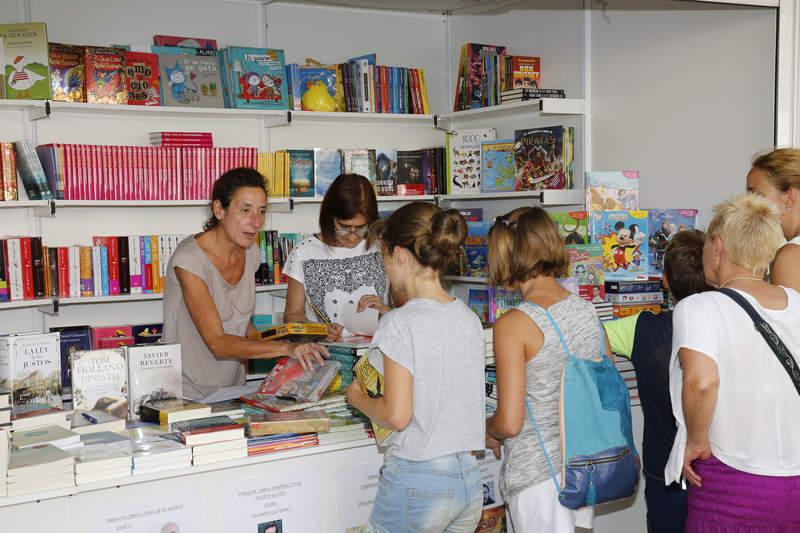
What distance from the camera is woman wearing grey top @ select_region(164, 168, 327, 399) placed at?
10.3 ft

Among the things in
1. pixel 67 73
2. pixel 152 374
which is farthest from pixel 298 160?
pixel 152 374

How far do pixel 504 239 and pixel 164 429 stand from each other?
114 cm

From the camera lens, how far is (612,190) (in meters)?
4.19

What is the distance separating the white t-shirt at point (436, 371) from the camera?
2193 millimetres

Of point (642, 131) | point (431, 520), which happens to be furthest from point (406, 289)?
point (642, 131)

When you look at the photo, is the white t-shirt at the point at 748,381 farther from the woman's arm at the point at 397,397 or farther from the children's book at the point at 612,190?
the children's book at the point at 612,190

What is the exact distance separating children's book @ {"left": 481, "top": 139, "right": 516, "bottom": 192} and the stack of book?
3.37 meters

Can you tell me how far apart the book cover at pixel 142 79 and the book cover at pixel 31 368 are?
2.33 m

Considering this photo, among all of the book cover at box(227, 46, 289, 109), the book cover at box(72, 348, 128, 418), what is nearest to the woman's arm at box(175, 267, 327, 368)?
the book cover at box(72, 348, 128, 418)

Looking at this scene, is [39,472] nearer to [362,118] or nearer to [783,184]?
[783,184]

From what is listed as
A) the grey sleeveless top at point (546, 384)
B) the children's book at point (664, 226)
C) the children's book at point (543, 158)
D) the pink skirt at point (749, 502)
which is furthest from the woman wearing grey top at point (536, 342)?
the children's book at point (543, 158)

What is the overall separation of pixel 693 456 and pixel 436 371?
0.71 m

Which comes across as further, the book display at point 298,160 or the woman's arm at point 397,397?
the book display at point 298,160

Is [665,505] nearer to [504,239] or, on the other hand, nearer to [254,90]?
[504,239]
